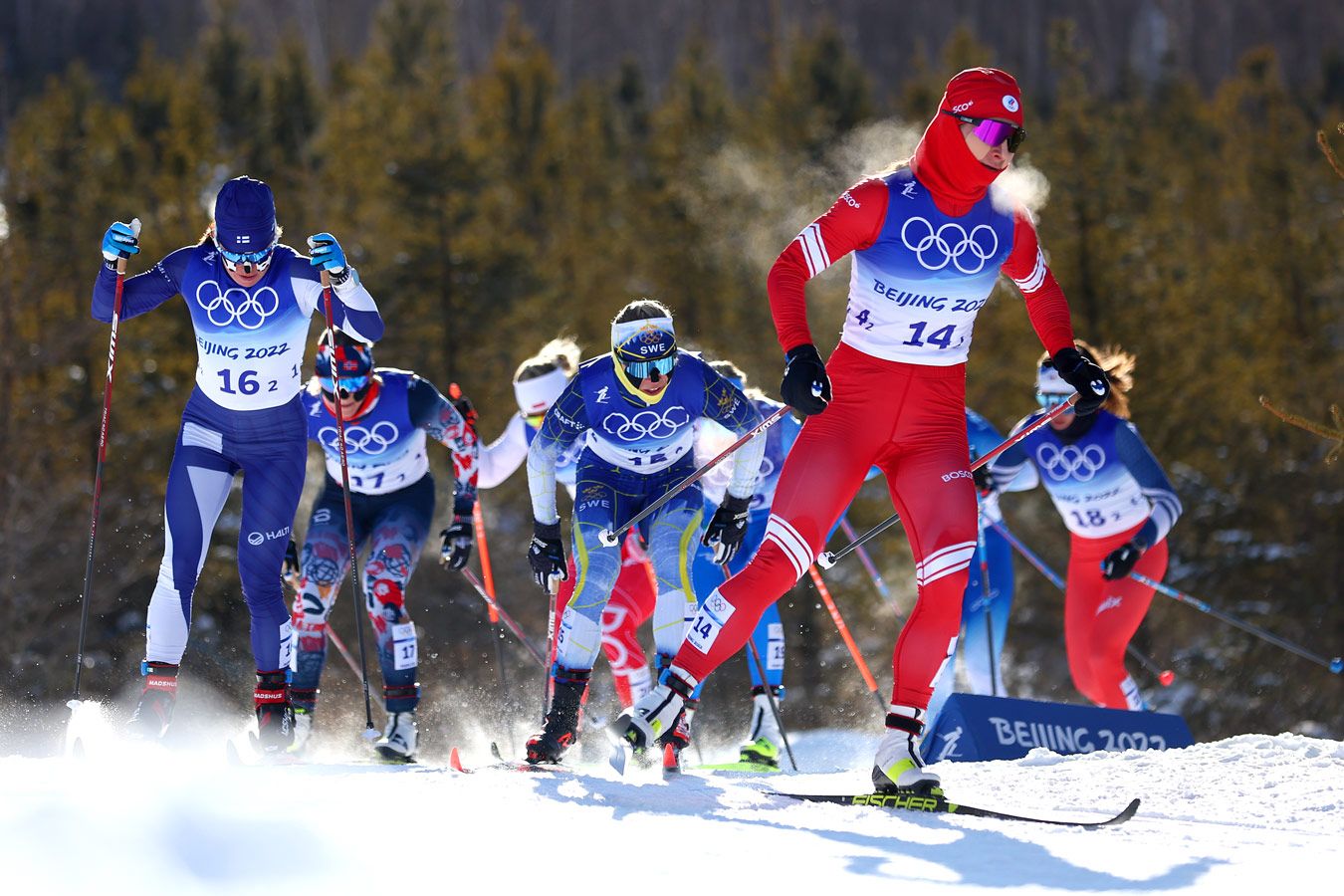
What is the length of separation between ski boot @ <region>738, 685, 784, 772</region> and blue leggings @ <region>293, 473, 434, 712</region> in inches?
62.6

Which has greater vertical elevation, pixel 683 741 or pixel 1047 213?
pixel 1047 213

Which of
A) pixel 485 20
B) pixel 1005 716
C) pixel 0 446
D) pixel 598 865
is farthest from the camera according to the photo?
pixel 485 20

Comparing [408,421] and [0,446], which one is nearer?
[408,421]

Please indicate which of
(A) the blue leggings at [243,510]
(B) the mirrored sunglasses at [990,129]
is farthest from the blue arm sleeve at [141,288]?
(B) the mirrored sunglasses at [990,129]

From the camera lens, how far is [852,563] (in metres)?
21.2

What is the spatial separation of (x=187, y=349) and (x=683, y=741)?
15.6m

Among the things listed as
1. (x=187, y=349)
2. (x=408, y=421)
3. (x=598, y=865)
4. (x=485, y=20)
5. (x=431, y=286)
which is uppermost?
(x=485, y=20)

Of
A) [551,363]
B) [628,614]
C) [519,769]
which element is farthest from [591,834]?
[551,363]

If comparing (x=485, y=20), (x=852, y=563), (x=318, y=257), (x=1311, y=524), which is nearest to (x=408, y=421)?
(x=318, y=257)

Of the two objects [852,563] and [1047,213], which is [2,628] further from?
[1047,213]

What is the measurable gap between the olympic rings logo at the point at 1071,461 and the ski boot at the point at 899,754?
3919 mm

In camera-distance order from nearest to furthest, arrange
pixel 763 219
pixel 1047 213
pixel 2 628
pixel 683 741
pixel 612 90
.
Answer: pixel 683 741 < pixel 2 628 < pixel 1047 213 < pixel 763 219 < pixel 612 90

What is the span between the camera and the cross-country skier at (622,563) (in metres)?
6.96

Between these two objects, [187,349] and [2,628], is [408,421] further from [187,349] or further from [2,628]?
[187,349]
